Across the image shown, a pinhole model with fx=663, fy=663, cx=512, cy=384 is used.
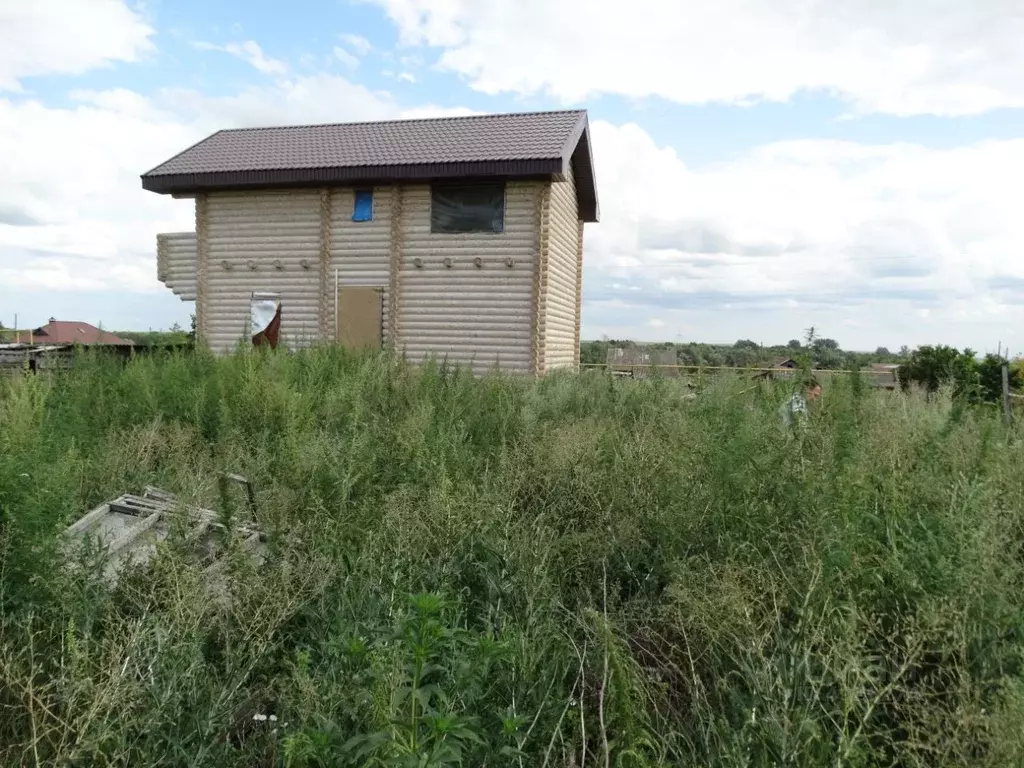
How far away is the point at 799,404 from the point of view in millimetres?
4305

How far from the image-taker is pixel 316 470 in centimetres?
441

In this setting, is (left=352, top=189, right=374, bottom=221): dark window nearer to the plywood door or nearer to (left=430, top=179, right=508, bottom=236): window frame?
(left=430, top=179, right=508, bottom=236): window frame

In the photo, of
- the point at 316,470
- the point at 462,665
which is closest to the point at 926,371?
the point at 316,470

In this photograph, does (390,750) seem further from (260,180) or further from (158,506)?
(260,180)

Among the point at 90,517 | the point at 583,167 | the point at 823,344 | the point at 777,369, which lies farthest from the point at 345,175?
the point at 823,344

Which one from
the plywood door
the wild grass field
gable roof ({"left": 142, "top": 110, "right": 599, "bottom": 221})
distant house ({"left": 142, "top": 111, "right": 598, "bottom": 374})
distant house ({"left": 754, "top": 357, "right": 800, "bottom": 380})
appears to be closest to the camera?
the wild grass field

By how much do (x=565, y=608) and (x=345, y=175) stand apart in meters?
12.4

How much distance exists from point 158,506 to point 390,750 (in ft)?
10.5

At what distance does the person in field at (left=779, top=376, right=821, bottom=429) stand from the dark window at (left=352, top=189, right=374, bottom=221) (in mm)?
11422

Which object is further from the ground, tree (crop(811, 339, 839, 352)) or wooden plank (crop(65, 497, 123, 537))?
tree (crop(811, 339, 839, 352))

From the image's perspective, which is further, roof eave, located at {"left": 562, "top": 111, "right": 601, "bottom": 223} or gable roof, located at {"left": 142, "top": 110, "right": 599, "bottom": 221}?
roof eave, located at {"left": 562, "top": 111, "right": 601, "bottom": 223}

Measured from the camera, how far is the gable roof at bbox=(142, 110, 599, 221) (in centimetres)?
1302

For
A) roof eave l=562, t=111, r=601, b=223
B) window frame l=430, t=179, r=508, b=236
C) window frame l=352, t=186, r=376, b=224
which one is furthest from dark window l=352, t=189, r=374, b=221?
roof eave l=562, t=111, r=601, b=223

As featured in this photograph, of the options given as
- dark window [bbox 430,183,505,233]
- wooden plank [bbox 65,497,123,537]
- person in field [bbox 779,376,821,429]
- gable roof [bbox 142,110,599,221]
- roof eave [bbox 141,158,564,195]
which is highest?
gable roof [bbox 142,110,599,221]
